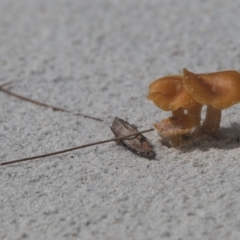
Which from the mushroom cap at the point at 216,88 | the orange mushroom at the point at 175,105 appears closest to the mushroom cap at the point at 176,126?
the orange mushroom at the point at 175,105

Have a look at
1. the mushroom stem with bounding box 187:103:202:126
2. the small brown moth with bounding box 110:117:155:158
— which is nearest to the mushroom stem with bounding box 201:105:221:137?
the mushroom stem with bounding box 187:103:202:126

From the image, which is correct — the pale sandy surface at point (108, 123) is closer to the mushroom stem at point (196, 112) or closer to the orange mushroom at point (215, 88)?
the mushroom stem at point (196, 112)

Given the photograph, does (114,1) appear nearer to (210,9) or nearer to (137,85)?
(210,9)

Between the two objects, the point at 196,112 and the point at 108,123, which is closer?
the point at 196,112

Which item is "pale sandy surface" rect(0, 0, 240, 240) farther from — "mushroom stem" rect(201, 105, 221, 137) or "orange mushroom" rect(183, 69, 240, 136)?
"orange mushroom" rect(183, 69, 240, 136)

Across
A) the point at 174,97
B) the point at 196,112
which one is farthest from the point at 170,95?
the point at 196,112

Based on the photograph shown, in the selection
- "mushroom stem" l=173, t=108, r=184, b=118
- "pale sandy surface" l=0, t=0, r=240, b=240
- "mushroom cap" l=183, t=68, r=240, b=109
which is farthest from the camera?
"mushroom stem" l=173, t=108, r=184, b=118

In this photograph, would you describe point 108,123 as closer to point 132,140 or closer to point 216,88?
point 132,140
